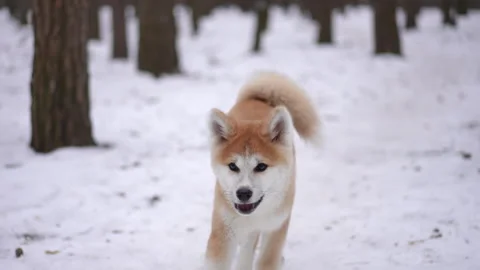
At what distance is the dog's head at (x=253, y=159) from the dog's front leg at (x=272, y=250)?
230mm

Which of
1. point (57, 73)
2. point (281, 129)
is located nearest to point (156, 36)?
point (57, 73)

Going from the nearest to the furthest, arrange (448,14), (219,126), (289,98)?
(219,126)
(289,98)
(448,14)

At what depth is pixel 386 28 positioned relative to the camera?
1309 centimetres

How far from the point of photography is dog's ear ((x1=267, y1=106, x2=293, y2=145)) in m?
3.30

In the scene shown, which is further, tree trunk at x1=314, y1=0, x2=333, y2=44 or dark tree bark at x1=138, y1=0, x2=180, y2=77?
tree trunk at x1=314, y1=0, x2=333, y2=44

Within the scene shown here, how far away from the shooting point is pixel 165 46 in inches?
401

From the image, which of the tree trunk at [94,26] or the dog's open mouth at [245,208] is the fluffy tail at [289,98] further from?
the tree trunk at [94,26]

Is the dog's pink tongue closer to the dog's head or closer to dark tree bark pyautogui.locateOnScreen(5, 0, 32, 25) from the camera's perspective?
the dog's head

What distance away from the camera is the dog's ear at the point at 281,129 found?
330cm

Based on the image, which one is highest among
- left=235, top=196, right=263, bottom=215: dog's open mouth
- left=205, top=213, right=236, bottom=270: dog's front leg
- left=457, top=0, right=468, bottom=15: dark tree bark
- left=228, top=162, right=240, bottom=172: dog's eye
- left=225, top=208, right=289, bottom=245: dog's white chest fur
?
left=457, top=0, right=468, bottom=15: dark tree bark

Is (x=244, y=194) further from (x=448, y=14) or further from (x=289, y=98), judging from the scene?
(x=448, y=14)

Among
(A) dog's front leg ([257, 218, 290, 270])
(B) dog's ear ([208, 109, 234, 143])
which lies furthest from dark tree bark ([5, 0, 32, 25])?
(A) dog's front leg ([257, 218, 290, 270])

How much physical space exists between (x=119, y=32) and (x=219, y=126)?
34.0 feet

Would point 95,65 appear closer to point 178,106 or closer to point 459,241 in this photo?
A: point 178,106
